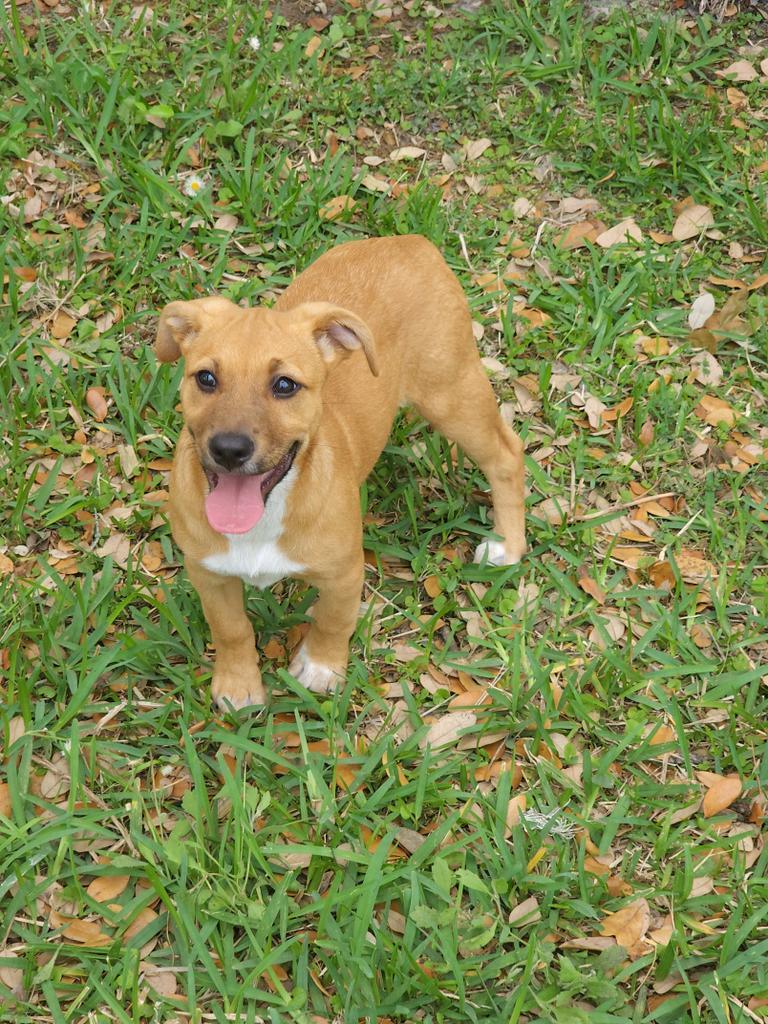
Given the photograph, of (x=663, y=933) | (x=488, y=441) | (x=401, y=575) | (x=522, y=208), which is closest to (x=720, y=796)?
(x=663, y=933)

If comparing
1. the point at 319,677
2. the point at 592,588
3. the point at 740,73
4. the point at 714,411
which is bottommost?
the point at 592,588

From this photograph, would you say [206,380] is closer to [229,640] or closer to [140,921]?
[229,640]

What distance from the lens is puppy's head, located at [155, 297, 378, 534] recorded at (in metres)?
3.54

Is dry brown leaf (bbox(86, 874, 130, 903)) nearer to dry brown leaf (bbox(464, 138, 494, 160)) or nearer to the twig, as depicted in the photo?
the twig

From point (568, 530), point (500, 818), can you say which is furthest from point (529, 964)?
point (568, 530)

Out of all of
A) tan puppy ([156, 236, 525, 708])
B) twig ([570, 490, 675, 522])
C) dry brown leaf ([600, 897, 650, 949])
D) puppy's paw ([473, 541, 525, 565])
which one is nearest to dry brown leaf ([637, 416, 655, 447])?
twig ([570, 490, 675, 522])

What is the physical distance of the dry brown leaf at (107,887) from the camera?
4.00 meters

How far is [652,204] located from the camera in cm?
667

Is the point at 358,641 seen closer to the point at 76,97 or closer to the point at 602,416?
the point at 602,416

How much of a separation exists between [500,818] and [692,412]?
265cm

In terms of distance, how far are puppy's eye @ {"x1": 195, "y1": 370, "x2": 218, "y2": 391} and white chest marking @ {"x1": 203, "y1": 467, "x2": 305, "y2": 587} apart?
1.39 ft

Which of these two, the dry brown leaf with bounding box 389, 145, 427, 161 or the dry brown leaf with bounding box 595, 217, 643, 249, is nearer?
the dry brown leaf with bounding box 595, 217, 643, 249

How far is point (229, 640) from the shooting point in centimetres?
436

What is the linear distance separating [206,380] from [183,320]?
39cm
